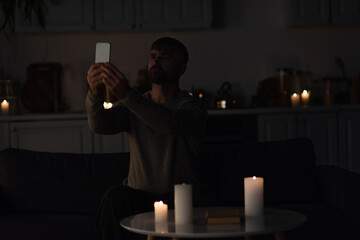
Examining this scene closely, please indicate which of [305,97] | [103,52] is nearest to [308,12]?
[305,97]

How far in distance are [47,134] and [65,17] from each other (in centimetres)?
101

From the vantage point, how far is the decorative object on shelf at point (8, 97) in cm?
557

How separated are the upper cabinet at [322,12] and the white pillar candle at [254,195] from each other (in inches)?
147

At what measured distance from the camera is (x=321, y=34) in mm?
6184

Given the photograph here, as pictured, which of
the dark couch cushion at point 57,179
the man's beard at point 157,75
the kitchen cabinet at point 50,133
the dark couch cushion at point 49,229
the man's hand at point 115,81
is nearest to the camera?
the man's hand at point 115,81

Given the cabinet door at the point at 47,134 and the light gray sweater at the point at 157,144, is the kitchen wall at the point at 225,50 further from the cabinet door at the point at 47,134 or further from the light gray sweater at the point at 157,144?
the light gray sweater at the point at 157,144

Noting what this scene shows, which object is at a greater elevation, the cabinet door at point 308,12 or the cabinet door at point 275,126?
the cabinet door at point 308,12

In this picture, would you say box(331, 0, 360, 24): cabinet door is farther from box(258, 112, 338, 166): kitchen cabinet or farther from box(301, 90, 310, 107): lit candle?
box(258, 112, 338, 166): kitchen cabinet

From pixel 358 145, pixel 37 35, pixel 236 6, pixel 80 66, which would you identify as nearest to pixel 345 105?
pixel 358 145

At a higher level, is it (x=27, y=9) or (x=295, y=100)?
(x=27, y=9)

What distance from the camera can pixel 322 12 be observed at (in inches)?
231

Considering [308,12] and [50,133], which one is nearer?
[50,133]

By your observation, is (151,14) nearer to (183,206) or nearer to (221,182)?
(221,182)

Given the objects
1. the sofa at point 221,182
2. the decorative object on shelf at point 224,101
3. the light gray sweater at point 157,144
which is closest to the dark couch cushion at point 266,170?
the sofa at point 221,182
